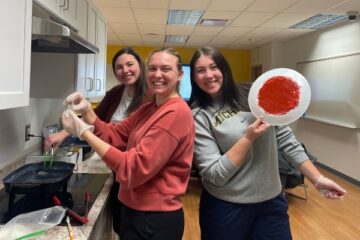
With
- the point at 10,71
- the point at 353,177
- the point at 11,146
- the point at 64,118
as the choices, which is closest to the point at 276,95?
the point at 64,118

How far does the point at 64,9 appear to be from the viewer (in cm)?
170

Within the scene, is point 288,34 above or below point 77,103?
above

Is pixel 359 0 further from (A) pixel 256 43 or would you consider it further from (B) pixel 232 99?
(A) pixel 256 43

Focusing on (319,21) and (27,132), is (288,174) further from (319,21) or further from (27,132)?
(319,21)

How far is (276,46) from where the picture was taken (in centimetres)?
693

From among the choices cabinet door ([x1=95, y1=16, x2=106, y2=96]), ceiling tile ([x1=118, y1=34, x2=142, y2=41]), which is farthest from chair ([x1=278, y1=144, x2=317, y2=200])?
ceiling tile ([x1=118, y1=34, x2=142, y2=41])

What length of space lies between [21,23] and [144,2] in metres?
3.07

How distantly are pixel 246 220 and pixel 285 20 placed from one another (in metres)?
4.13

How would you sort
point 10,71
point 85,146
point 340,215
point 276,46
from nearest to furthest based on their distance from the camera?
1. point 10,71
2. point 85,146
3. point 340,215
4. point 276,46

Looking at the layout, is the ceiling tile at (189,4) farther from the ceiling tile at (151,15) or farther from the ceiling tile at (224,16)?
the ceiling tile at (151,15)

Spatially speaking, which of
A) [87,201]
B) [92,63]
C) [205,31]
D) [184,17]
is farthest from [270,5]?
[87,201]

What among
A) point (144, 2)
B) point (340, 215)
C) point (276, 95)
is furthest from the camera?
point (144, 2)

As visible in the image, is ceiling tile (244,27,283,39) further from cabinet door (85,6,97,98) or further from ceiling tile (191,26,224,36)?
cabinet door (85,6,97,98)

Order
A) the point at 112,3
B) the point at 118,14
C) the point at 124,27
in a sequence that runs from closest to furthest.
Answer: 1. the point at 112,3
2. the point at 118,14
3. the point at 124,27
